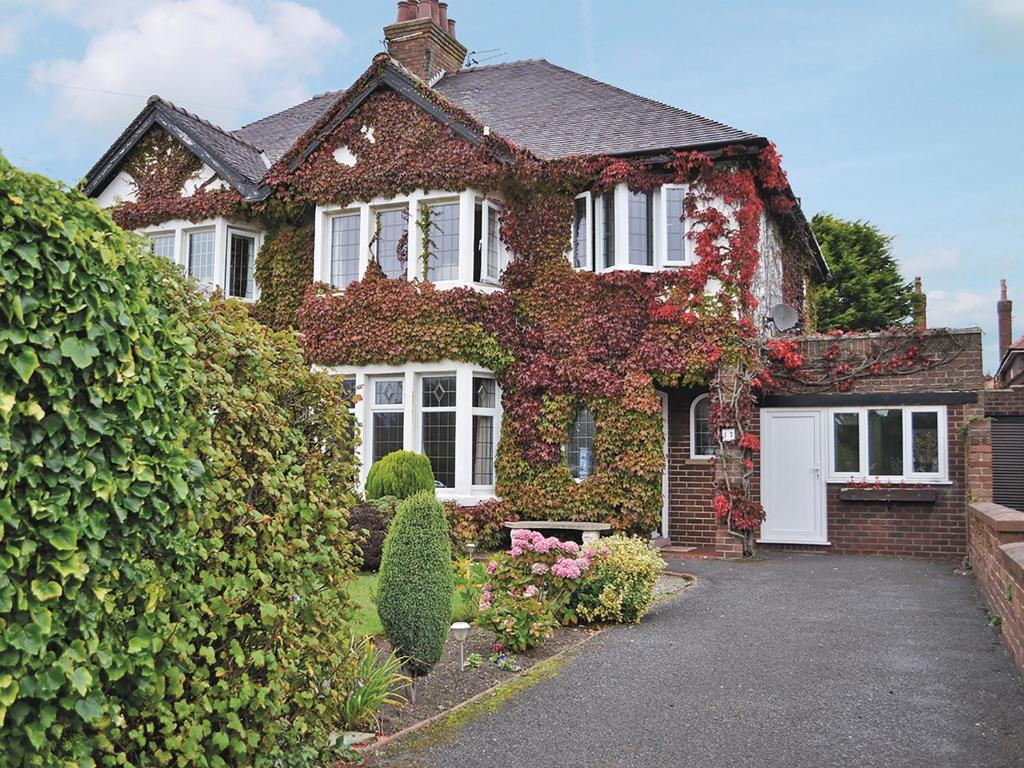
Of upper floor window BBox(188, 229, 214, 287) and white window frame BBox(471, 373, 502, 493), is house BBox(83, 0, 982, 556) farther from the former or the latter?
upper floor window BBox(188, 229, 214, 287)

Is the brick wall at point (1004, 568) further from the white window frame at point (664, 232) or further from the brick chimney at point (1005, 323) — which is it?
the brick chimney at point (1005, 323)

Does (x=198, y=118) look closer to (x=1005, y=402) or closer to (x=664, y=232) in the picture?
(x=664, y=232)

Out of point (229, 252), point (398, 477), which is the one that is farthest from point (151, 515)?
point (229, 252)

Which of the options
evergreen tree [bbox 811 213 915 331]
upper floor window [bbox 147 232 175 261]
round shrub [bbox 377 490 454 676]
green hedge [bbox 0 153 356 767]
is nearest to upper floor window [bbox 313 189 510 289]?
upper floor window [bbox 147 232 175 261]

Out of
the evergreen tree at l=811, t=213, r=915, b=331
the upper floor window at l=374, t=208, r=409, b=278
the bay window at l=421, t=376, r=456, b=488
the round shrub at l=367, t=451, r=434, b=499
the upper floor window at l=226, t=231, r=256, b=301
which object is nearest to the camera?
the round shrub at l=367, t=451, r=434, b=499

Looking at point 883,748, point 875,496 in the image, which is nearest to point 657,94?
point 875,496

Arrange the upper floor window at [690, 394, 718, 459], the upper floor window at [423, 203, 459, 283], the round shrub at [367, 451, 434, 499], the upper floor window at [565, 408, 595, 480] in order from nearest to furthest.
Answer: the round shrub at [367, 451, 434, 499] < the upper floor window at [565, 408, 595, 480] < the upper floor window at [690, 394, 718, 459] < the upper floor window at [423, 203, 459, 283]

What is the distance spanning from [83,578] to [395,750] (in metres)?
2.72

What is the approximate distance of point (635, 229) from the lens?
15.3 metres

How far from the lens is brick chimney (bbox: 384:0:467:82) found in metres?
20.5

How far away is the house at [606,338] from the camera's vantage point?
47.4 feet

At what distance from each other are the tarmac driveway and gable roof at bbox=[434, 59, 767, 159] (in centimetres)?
831

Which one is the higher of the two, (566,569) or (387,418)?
(387,418)

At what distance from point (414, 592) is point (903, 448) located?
10.8 meters
